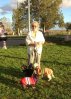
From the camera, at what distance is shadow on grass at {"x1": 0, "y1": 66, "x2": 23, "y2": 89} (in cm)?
1091

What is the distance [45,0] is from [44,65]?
4703 centimetres

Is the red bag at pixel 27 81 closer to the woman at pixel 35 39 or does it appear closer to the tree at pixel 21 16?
the woman at pixel 35 39

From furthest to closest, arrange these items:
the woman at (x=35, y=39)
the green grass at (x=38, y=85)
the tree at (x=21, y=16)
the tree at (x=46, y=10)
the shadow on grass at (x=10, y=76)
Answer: the tree at (x=21, y=16) < the tree at (x=46, y=10) < the shadow on grass at (x=10, y=76) < the woman at (x=35, y=39) < the green grass at (x=38, y=85)

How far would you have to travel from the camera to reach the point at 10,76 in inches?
475

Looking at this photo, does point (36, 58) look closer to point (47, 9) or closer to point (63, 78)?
point (63, 78)

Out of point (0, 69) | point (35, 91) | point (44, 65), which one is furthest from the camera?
point (44, 65)

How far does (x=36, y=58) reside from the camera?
37.1 ft

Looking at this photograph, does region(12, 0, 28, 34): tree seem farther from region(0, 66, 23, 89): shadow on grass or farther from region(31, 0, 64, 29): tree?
region(0, 66, 23, 89): shadow on grass

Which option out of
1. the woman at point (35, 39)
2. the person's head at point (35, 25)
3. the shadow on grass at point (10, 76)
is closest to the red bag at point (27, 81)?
the shadow on grass at point (10, 76)

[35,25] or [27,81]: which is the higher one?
[35,25]

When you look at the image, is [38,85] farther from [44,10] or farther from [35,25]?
[44,10]

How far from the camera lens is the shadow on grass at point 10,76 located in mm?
10906

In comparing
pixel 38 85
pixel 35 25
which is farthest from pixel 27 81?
pixel 35 25

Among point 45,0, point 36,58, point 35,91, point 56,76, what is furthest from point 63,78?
point 45,0
